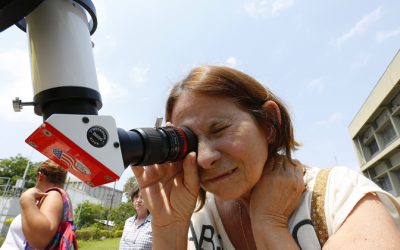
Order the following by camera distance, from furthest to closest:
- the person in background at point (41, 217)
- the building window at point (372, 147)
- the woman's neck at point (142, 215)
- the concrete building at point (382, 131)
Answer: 1. the building window at point (372, 147)
2. the concrete building at point (382, 131)
3. the woman's neck at point (142, 215)
4. the person in background at point (41, 217)

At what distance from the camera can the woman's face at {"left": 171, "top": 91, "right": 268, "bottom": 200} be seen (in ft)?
3.56

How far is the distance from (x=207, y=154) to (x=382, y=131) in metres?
23.1

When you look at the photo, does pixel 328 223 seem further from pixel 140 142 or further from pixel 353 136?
pixel 353 136

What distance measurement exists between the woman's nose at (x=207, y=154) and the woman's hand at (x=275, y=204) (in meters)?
0.21

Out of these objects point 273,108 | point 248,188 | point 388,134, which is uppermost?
point 388,134

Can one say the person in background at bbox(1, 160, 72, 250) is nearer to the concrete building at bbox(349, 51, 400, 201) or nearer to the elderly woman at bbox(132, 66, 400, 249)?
the elderly woman at bbox(132, 66, 400, 249)

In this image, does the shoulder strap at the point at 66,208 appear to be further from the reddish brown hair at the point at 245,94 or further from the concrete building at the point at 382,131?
the concrete building at the point at 382,131

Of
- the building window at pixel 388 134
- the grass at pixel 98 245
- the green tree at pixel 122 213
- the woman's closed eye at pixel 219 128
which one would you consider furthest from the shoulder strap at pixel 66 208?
the green tree at pixel 122 213

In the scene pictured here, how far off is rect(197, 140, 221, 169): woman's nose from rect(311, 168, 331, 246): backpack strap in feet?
1.23

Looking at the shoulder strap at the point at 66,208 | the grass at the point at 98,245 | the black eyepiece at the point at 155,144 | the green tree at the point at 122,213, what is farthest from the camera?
the green tree at the point at 122,213

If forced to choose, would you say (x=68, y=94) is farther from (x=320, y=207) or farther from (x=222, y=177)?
(x=320, y=207)

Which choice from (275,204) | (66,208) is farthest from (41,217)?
(275,204)

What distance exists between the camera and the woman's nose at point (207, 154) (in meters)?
1.08

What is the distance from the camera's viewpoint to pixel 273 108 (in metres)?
1.30
